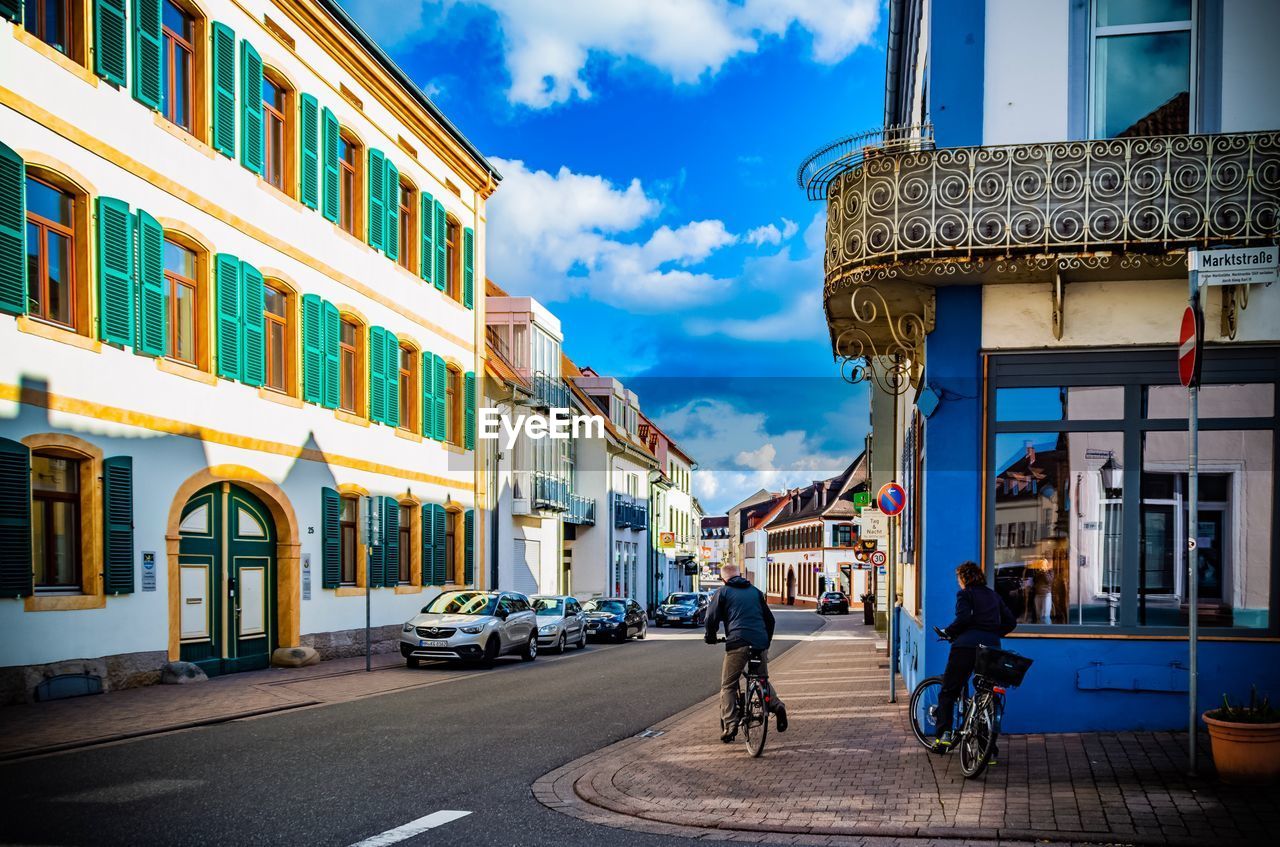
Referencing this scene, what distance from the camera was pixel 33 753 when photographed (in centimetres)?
1058

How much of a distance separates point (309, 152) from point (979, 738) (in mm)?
17783

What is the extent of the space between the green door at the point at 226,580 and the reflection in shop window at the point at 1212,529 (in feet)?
45.3

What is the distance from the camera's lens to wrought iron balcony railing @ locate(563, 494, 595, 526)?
44.0 m

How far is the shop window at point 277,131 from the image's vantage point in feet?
69.3

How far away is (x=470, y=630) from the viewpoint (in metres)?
21.6

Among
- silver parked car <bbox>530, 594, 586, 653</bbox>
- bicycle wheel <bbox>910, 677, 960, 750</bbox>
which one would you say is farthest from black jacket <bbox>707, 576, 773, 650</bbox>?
silver parked car <bbox>530, 594, 586, 653</bbox>

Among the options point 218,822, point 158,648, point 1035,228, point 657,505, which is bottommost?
point 218,822

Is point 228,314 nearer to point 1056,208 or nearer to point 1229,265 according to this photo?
point 1056,208

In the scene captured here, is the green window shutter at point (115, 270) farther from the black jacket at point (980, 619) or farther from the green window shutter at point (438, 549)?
the green window shutter at point (438, 549)

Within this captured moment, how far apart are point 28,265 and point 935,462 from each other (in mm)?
11444

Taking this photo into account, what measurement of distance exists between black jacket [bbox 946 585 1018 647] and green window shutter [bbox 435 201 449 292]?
69.5ft

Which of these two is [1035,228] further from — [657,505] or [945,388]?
[657,505]

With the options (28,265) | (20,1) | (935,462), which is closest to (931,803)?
(935,462)


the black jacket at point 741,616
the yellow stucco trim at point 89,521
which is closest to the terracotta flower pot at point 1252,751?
the black jacket at point 741,616
